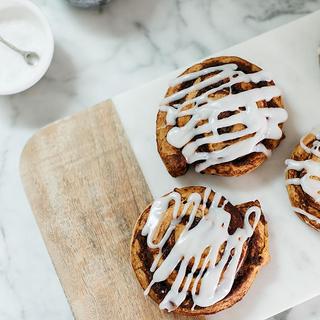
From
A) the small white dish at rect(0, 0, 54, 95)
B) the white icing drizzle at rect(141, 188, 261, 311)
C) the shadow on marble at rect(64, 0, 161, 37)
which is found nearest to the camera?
the white icing drizzle at rect(141, 188, 261, 311)

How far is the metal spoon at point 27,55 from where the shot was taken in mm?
1766

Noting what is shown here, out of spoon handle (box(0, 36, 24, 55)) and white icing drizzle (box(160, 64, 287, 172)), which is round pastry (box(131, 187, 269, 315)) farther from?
spoon handle (box(0, 36, 24, 55))

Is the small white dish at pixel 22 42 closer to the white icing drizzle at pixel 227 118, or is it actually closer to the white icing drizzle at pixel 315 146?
the white icing drizzle at pixel 227 118

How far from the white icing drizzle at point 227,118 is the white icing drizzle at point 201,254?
0.43ft

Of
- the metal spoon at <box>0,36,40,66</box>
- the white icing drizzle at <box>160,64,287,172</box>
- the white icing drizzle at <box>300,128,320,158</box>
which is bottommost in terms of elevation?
the white icing drizzle at <box>300,128,320,158</box>

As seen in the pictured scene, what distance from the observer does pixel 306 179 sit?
1.61 meters

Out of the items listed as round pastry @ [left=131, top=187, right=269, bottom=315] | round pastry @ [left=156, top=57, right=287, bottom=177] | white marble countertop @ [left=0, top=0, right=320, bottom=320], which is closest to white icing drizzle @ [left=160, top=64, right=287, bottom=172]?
round pastry @ [left=156, top=57, right=287, bottom=177]

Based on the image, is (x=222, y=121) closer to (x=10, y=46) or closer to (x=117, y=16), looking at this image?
(x=117, y=16)

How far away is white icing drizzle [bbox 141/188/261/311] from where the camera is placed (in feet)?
5.13

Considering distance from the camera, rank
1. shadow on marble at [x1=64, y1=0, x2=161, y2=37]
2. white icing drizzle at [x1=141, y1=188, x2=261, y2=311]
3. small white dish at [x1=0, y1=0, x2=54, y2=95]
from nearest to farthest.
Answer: white icing drizzle at [x1=141, y1=188, x2=261, y2=311], small white dish at [x1=0, y1=0, x2=54, y2=95], shadow on marble at [x1=64, y1=0, x2=161, y2=37]

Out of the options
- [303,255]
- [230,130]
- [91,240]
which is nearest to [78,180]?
[91,240]

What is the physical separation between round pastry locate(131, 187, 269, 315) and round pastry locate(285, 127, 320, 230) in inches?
3.9

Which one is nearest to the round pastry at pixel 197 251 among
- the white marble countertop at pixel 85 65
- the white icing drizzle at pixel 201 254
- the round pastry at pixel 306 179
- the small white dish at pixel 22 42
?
the white icing drizzle at pixel 201 254

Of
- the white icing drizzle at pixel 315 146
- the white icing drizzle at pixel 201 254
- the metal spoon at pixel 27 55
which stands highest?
the metal spoon at pixel 27 55
